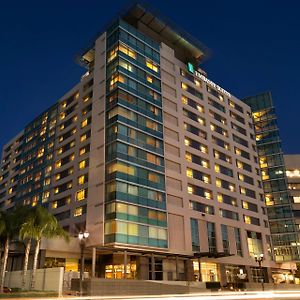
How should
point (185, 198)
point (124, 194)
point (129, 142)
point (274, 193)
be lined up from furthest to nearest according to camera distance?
point (274, 193), point (185, 198), point (129, 142), point (124, 194)

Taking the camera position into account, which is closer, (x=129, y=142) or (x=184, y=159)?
(x=129, y=142)

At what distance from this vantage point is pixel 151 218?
55812 mm

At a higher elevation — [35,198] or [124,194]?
[35,198]

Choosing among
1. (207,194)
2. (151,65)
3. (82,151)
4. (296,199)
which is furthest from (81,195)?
(296,199)

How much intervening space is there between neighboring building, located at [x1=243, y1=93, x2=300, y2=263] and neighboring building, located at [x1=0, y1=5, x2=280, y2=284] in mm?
4048

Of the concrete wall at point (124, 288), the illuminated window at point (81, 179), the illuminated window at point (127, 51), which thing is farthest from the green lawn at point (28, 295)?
the illuminated window at point (127, 51)

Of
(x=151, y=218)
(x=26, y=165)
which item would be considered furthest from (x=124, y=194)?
(x=26, y=165)

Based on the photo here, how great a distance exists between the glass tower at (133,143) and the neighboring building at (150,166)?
190 millimetres

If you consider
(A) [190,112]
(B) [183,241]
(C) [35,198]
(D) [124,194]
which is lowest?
(B) [183,241]

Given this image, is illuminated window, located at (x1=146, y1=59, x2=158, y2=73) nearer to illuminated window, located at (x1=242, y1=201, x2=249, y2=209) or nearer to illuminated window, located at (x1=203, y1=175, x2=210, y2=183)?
illuminated window, located at (x1=203, y1=175, x2=210, y2=183)

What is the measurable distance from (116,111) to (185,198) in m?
18.9

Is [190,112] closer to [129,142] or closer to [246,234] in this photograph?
[129,142]

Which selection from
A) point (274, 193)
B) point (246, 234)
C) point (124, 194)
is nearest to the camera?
point (124, 194)

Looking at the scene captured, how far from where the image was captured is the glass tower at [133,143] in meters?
53.1
